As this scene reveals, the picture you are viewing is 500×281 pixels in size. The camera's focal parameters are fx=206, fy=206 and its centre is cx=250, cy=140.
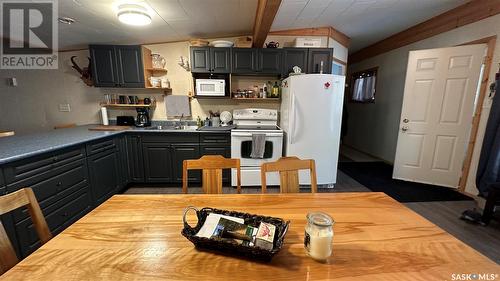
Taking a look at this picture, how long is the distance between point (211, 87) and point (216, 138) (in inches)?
32.1

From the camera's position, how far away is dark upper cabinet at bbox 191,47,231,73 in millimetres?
3115

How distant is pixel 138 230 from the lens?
89cm

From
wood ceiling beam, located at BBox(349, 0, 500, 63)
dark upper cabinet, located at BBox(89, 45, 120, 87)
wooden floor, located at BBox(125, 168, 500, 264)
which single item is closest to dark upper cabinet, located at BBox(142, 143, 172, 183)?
wooden floor, located at BBox(125, 168, 500, 264)

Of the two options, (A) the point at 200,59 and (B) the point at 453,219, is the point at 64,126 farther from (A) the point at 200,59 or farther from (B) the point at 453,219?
(B) the point at 453,219

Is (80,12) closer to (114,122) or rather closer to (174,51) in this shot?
(174,51)

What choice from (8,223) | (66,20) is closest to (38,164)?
(8,223)

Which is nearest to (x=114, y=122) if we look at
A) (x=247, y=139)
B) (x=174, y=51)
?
(x=174, y=51)

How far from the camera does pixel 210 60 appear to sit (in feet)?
10.3

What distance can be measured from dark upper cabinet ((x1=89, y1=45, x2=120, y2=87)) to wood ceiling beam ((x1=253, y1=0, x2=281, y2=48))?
2.17 m

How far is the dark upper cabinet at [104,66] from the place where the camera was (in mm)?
3061

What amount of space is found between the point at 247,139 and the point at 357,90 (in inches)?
161

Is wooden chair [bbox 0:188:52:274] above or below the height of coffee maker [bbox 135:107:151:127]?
below

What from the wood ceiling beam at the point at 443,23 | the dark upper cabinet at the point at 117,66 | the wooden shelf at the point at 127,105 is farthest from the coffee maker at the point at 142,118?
the wood ceiling beam at the point at 443,23

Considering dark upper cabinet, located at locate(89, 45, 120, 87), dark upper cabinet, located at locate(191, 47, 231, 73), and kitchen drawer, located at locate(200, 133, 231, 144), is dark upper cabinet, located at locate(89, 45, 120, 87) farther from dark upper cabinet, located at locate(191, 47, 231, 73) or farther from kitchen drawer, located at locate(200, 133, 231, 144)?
kitchen drawer, located at locate(200, 133, 231, 144)
